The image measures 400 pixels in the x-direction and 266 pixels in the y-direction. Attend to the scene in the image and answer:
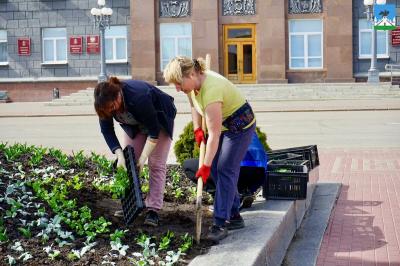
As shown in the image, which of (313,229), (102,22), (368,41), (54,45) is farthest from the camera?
(54,45)

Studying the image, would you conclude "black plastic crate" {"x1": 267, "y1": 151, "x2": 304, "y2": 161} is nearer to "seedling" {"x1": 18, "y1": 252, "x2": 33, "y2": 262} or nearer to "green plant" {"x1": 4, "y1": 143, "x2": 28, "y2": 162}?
"green plant" {"x1": 4, "y1": 143, "x2": 28, "y2": 162}

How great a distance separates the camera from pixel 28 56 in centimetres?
4134

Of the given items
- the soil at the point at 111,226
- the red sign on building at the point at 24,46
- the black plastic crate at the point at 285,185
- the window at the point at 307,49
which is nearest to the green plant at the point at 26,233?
the soil at the point at 111,226

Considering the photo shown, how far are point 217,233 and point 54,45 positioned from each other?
36.3 metres

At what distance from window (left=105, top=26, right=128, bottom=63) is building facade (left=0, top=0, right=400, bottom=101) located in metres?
0.05

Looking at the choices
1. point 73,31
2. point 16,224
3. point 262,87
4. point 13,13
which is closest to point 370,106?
point 262,87

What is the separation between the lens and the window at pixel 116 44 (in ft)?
132

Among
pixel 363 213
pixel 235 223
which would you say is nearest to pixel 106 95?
pixel 235 223

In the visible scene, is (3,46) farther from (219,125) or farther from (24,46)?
(219,125)

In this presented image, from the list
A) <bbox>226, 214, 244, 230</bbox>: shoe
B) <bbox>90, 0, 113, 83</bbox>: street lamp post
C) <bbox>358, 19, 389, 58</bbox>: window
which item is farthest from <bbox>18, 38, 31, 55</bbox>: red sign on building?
<bbox>226, 214, 244, 230</bbox>: shoe

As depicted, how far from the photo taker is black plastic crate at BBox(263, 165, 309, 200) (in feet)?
25.5

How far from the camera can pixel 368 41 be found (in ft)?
126

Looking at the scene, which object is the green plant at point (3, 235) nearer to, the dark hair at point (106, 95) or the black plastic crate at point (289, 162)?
the dark hair at point (106, 95)

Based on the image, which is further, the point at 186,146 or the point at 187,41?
the point at 187,41
